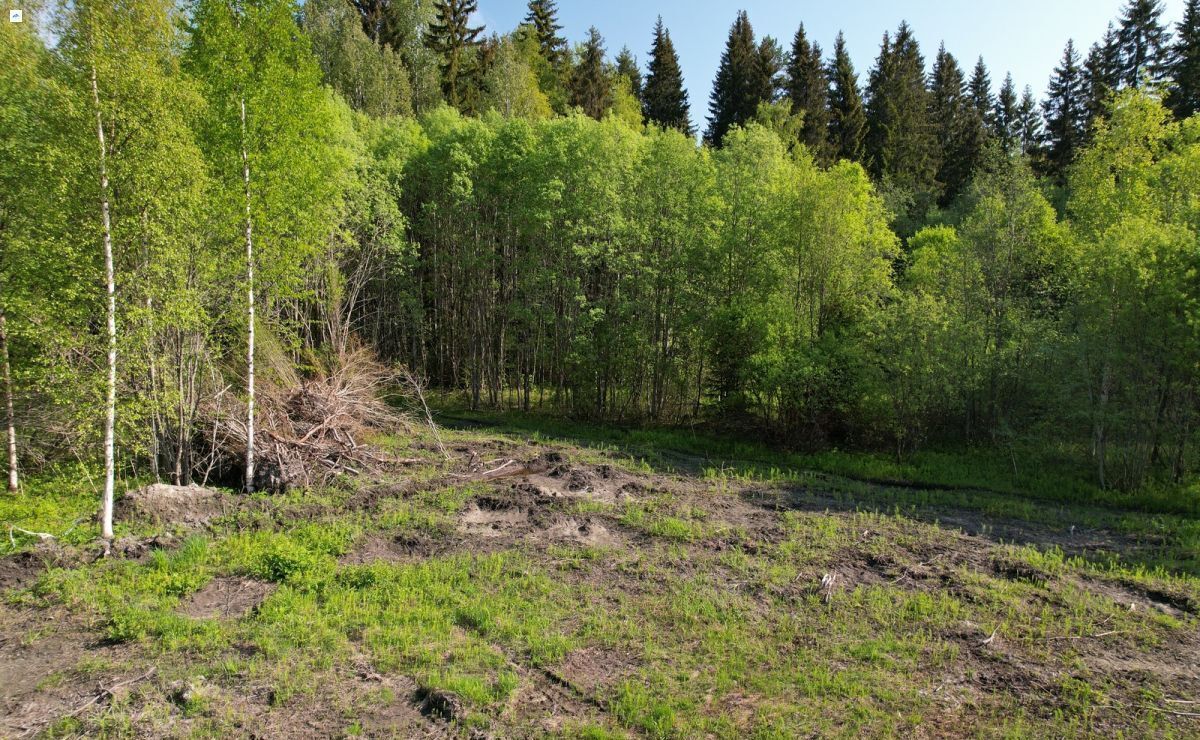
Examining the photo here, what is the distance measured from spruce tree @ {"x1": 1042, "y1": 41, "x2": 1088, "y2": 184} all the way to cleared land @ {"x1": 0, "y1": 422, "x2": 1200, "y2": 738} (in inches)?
1272

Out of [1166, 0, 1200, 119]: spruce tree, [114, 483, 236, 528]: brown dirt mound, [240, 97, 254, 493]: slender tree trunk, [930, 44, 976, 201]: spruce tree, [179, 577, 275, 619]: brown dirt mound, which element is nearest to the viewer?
[179, 577, 275, 619]: brown dirt mound

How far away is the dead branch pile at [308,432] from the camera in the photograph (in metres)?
11.2

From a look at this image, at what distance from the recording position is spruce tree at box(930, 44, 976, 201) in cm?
3928

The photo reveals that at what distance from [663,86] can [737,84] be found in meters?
5.04

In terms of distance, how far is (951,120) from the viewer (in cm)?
4294

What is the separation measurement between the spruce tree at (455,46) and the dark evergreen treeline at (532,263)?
4.63 m

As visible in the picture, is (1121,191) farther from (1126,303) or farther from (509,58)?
(509,58)

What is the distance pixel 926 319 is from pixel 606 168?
945cm

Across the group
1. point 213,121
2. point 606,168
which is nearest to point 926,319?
point 606,168

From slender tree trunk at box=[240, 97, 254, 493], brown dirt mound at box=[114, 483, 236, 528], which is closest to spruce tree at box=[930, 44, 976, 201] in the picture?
slender tree trunk at box=[240, 97, 254, 493]

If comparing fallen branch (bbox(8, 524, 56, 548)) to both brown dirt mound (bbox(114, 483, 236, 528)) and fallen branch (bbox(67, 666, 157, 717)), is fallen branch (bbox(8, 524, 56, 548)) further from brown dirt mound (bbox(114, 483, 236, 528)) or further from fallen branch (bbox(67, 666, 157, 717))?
fallen branch (bbox(67, 666, 157, 717))

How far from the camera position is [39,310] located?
26.3ft

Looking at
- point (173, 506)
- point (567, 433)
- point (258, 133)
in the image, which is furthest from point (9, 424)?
point (567, 433)

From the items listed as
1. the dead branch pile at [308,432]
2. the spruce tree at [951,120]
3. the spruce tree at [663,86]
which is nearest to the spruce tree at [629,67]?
the spruce tree at [663,86]
